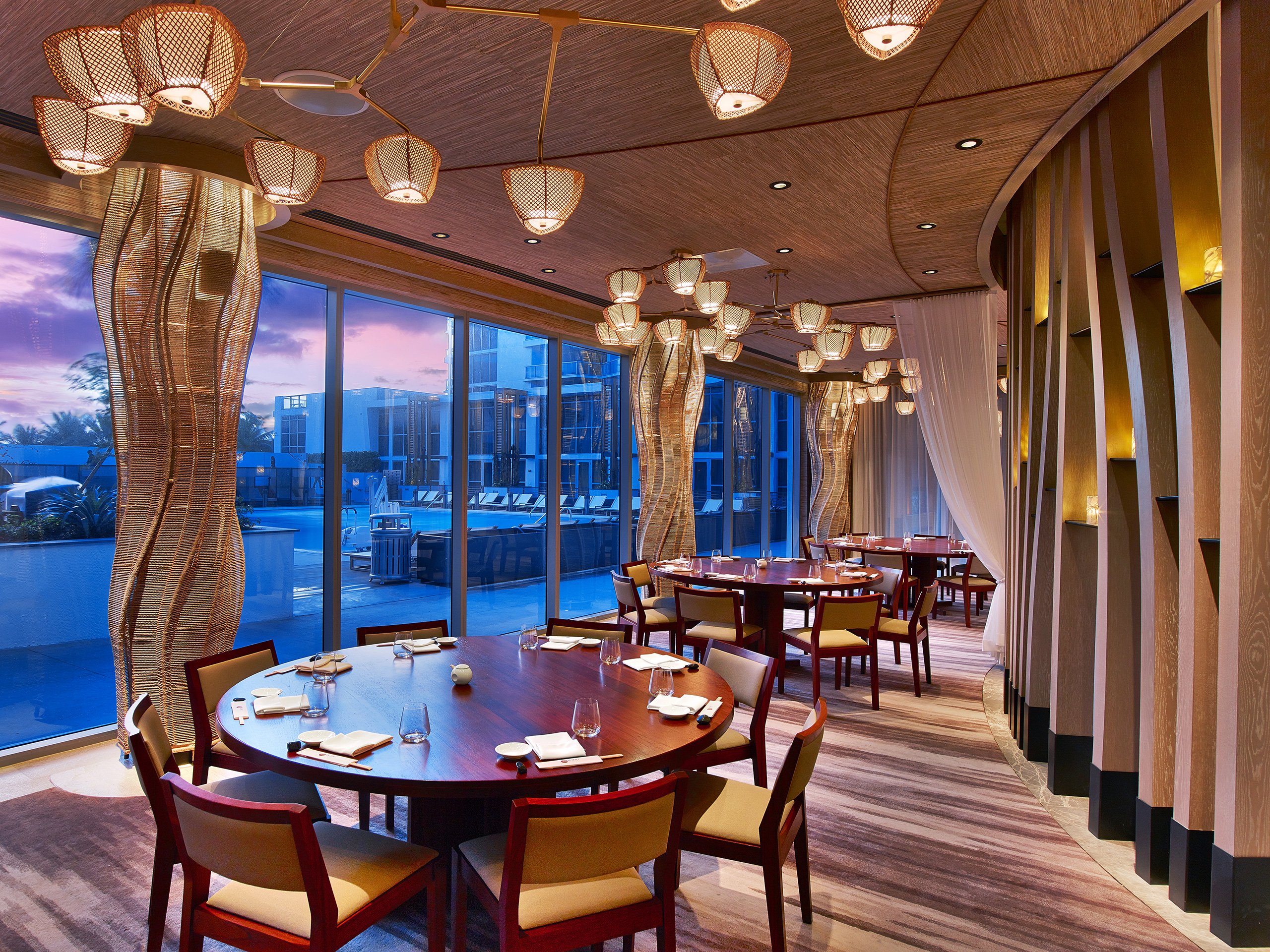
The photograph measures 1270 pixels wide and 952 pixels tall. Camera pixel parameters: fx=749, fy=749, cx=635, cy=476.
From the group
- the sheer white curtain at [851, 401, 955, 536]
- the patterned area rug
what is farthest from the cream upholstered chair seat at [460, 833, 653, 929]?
the sheer white curtain at [851, 401, 955, 536]

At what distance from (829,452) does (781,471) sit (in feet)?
2.90

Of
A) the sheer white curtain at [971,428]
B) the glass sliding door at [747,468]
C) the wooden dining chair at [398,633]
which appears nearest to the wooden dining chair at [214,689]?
the wooden dining chair at [398,633]

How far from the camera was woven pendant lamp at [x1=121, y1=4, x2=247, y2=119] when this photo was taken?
194 centimetres

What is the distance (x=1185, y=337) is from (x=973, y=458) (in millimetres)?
3632

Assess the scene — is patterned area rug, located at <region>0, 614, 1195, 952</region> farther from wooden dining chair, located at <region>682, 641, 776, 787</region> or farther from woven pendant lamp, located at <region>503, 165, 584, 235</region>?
woven pendant lamp, located at <region>503, 165, 584, 235</region>

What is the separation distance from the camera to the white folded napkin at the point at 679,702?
2660mm

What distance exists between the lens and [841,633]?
18.7 feet

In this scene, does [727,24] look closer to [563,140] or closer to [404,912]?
[563,140]

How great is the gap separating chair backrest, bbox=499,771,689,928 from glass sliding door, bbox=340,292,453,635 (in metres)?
4.59

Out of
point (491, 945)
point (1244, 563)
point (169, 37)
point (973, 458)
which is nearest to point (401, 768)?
point (491, 945)

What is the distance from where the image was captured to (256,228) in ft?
15.9

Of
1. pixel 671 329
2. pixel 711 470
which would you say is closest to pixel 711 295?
pixel 671 329

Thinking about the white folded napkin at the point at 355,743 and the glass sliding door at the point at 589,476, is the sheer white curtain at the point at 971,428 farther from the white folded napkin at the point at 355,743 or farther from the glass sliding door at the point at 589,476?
the white folded napkin at the point at 355,743

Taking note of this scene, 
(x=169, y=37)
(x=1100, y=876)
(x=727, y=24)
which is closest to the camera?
(x=169, y=37)
